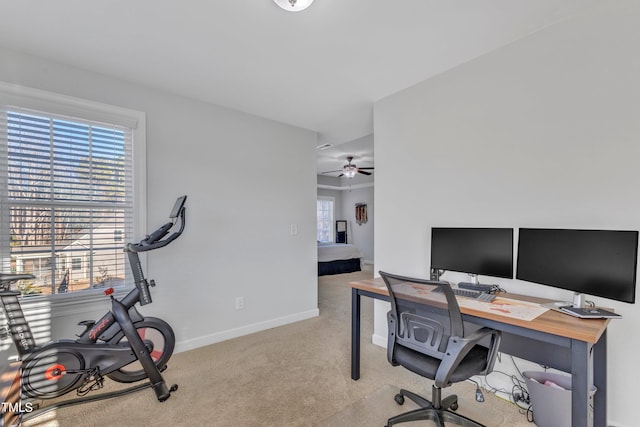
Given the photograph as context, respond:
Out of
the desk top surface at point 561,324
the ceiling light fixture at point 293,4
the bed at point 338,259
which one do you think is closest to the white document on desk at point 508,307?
the desk top surface at point 561,324

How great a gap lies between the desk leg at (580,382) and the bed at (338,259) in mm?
5256

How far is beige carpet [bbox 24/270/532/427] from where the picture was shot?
1761 millimetres

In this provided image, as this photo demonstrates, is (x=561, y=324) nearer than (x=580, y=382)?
No

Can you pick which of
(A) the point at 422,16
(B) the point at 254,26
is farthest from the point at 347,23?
(B) the point at 254,26

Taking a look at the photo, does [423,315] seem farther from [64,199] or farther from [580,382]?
[64,199]

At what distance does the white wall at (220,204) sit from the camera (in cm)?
254

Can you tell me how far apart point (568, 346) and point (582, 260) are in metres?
0.47

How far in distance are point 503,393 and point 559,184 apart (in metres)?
1.46

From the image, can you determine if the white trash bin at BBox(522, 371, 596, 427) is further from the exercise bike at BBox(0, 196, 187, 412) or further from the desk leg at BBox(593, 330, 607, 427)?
the exercise bike at BBox(0, 196, 187, 412)

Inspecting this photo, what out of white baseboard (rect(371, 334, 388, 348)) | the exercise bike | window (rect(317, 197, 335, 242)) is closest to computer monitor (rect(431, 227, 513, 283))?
white baseboard (rect(371, 334, 388, 348))

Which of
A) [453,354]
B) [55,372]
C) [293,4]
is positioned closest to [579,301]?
[453,354]

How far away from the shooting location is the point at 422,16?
170 cm

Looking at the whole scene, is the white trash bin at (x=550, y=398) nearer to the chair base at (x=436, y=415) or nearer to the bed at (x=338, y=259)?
the chair base at (x=436, y=415)

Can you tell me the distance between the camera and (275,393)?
204cm
